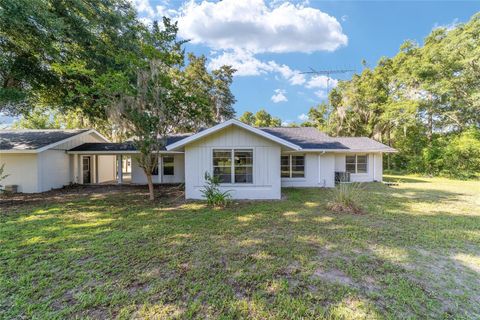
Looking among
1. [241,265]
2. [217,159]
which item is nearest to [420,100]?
[217,159]

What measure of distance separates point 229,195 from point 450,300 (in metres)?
6.69

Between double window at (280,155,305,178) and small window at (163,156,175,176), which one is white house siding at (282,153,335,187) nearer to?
double window at (280,155,305,178)

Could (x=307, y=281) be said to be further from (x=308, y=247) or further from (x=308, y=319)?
(x=308, y=247)

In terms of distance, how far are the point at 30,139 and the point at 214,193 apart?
11341 mm

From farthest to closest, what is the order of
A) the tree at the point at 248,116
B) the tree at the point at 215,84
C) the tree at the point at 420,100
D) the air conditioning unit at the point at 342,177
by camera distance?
the tree at the point at 248,116, the tree at the point at 215,84, the tree at the point at 420,100, the air conditioning unit at the point at 342,177

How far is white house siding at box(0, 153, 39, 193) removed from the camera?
443 inches

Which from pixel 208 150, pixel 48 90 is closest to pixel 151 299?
pixel 208 150

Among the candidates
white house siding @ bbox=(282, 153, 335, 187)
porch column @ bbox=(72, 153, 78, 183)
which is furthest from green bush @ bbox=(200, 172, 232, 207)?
porch column @ bbox=(72, 153, 78, 183)

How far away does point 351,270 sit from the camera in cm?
363

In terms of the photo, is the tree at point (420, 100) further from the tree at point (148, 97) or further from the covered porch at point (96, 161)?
the covered porch at point (96, 161)

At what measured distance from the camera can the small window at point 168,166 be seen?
581 inches

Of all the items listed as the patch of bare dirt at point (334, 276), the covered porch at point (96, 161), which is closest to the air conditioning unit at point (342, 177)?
the patch of bare dirt at point (334, 276)

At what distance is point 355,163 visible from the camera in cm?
1506

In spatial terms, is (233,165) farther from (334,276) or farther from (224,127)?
(334,276)
